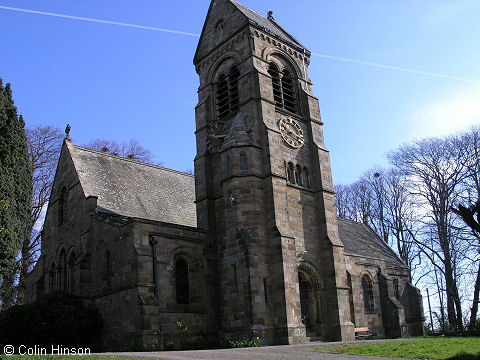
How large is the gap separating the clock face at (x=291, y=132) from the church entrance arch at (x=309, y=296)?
7.08 m

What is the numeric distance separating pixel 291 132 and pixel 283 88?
3435 millimetres

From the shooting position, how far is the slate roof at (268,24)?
31047 mm

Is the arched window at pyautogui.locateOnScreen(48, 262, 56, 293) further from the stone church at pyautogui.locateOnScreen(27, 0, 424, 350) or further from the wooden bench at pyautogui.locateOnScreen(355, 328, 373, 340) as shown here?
the wooden bench at pyautogui.locateOnScreen(355, 328, 373, 340)

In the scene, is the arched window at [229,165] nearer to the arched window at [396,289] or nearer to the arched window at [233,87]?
the arched window at [233,87]

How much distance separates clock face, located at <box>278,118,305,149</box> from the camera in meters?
28.8

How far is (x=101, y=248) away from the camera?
85.1 feet

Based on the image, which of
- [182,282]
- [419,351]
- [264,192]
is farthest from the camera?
[264,192]

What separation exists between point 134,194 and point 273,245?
9706 mm

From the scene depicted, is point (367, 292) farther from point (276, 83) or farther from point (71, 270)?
point (71, 270)

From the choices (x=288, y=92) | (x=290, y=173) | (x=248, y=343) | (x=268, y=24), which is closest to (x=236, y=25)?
(x=268, y=24)

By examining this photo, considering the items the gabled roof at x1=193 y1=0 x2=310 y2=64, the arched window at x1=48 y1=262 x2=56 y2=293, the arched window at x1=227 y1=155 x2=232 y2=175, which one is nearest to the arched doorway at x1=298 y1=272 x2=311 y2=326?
the arched window at x1=227 y1=155 x2=232 y2=175

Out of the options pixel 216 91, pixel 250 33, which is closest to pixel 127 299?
pixel 216 91

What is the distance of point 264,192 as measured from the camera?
2650cm

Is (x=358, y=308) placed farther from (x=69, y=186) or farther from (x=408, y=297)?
(x=69, y=186)
